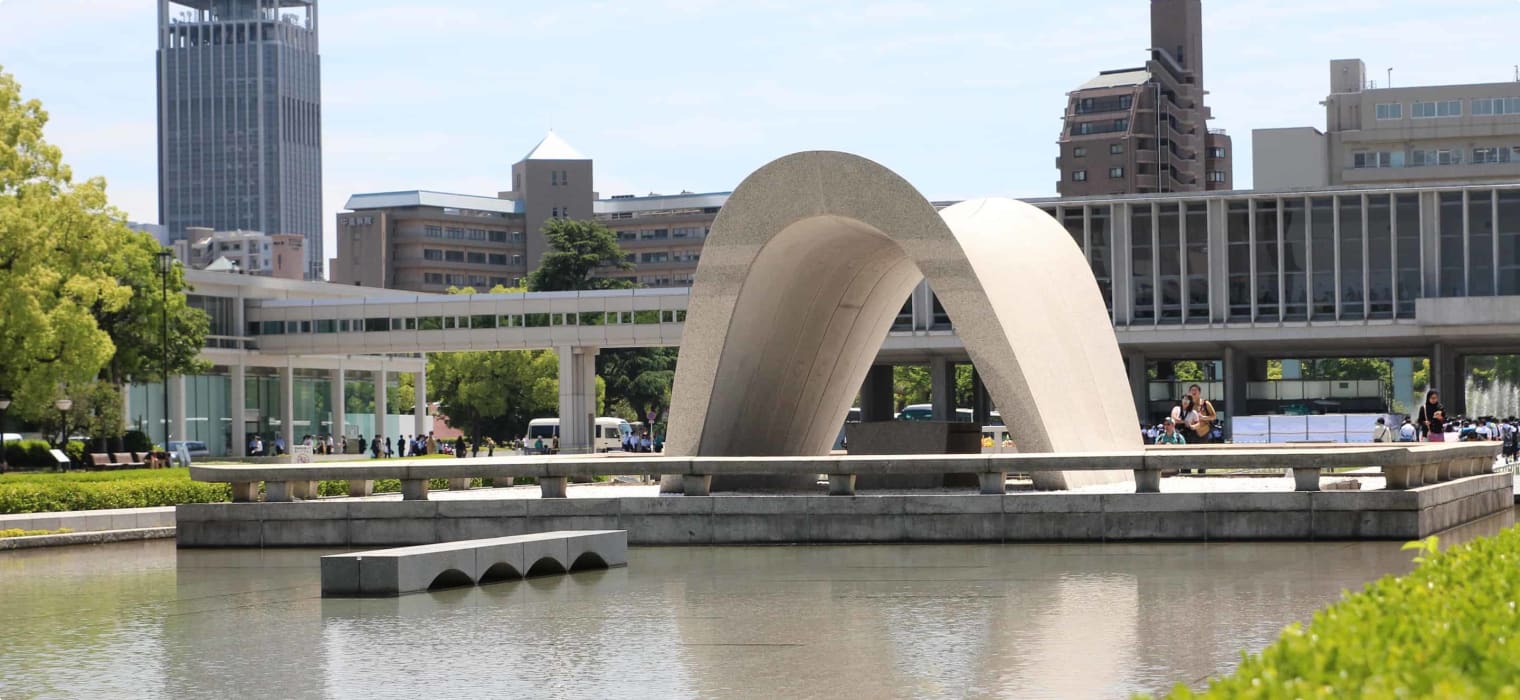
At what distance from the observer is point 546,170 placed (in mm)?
147125

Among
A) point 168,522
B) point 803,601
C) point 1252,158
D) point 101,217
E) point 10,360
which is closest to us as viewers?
point 803,601

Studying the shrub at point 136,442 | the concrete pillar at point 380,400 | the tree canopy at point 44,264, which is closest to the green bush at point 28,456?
the shrub at point 136,442

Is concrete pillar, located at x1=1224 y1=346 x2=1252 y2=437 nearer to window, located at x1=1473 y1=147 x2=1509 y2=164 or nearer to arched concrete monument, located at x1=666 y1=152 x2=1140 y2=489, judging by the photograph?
arched concrete monument, located at x1=666 y1=152 x2=1140 y2=489

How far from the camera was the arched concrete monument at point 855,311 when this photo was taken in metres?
22.9

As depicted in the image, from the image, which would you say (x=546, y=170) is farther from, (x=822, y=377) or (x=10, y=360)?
(x=822, y=377)

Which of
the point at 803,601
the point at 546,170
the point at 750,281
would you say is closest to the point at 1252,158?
the point at 546,170

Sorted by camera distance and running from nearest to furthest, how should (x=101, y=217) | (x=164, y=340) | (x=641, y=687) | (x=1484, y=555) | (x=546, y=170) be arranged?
1. (x=1484, y=555)
2. (x=641, y=687)
3. (x=101, y=217)
4. (x=164, y=340)
5. (x=546, y=170)

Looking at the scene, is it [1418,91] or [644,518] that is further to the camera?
[1418,91]

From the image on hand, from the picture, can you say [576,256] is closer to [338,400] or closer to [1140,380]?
[338,400]

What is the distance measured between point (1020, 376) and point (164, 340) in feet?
126


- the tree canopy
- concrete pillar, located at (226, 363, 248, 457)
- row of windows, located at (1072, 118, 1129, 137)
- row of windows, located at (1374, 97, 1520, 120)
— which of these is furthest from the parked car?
row of windows, located at (1374, 97, 1520, 120)

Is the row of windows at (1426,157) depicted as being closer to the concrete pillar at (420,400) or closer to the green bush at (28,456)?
the concrete pillar at (420,400)

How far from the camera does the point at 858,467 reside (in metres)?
20.9

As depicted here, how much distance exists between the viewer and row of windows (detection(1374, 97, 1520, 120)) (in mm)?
113688
